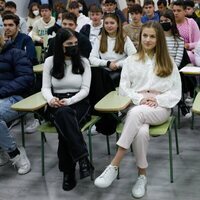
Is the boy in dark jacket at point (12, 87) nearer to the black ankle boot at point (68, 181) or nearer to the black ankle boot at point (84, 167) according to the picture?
the black ankle boot at point (68, 181)

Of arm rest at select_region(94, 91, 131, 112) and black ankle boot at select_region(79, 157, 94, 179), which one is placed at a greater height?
arm rest at select_region(94, 91, 131, 112)

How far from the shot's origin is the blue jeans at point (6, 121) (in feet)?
9.45

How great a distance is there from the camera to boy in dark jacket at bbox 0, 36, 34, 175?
2982 mm

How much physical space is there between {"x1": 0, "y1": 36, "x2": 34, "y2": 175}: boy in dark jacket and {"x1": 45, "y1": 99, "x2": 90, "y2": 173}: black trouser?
0.45 meters

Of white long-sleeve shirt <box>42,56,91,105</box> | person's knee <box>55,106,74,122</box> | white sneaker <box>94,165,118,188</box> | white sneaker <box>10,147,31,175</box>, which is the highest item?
white long-sleeve shirt <box>42,56,91,105</box>

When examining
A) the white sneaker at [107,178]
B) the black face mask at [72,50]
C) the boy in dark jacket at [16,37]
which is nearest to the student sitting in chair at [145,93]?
the white sneaker at [107,178]

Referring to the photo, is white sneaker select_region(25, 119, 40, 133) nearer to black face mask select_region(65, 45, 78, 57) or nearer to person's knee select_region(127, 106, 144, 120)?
black face mask select_region(65, 45, 78, 57)

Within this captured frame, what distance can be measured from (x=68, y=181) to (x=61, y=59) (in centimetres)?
87

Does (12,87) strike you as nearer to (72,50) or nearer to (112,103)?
(72,50)

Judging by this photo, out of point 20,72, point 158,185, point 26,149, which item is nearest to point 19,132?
point 26,149

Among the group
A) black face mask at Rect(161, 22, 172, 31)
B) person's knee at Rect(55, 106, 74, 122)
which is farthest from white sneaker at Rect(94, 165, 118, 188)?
black face mask at Rect(161, 22, 172, 31)

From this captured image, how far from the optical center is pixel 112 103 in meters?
2.63

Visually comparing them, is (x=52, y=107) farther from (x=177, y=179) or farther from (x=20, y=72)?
(x=177, y=179)

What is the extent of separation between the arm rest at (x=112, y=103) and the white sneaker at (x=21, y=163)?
2.65 feet
